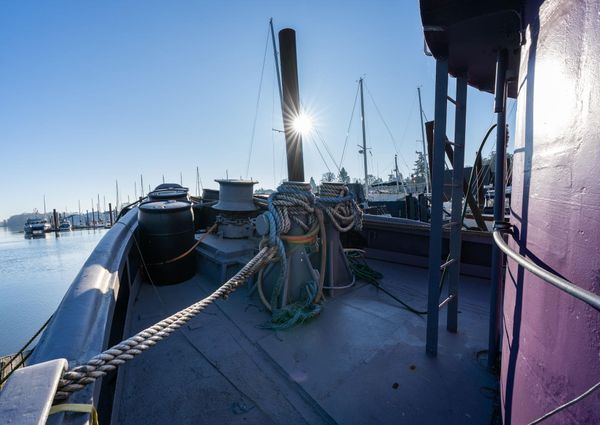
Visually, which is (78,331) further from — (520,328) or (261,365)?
(520,328)

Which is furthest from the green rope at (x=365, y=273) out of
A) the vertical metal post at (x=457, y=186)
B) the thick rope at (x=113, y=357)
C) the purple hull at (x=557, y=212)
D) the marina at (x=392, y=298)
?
the thick rope at (x=113, y=357)

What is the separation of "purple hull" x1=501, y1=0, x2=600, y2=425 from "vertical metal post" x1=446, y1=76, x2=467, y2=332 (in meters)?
1.34

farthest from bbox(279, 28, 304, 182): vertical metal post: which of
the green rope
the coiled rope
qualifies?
the coiled rope

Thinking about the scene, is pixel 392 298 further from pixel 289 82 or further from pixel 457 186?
pixel 289 82

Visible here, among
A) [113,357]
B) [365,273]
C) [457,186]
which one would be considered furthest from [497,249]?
[113,357]

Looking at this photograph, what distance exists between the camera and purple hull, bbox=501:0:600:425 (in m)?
0.70

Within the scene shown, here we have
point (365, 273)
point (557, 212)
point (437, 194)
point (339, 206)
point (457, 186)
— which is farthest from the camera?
point (365, 273)

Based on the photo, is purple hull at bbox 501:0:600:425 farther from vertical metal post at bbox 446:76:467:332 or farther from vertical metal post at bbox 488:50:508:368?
vertical metal post at bbox 446:76:467:332

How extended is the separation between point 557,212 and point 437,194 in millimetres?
1423

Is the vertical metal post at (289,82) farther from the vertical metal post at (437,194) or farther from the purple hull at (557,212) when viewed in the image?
the purple hull at (557,212)

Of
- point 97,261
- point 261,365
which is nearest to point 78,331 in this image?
point 97,261

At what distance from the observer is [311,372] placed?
2.04m

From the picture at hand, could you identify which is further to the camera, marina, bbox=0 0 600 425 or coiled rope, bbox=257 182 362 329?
coiled rope, bbox=257 182 362 329

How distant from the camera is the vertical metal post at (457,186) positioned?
2.43 m
